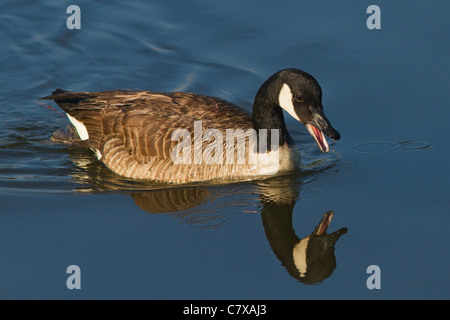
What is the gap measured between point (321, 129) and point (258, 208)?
1.36 m

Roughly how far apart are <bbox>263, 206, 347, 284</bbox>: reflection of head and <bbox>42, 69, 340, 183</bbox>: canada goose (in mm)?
1174

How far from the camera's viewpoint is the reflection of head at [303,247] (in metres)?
8.45

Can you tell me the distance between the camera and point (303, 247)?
902 centimetres

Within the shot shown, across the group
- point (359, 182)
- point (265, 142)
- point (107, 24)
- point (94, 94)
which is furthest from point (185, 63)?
point (359, 182)

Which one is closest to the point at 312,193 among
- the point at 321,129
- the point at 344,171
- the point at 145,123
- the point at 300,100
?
the point at 344,171

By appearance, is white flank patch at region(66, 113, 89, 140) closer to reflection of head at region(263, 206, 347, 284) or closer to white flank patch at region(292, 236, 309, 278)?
reflection of head at region(263, 206, 347, 284)

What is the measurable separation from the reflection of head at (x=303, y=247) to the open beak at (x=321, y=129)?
0.99 metres

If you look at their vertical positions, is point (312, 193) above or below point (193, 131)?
below

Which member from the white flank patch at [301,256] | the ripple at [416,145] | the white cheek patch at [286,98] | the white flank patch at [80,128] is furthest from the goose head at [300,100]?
the white flank patch at [80,128]

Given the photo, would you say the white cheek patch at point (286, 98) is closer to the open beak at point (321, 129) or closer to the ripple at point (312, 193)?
the open beak at point (321, 129)

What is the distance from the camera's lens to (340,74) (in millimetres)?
13484

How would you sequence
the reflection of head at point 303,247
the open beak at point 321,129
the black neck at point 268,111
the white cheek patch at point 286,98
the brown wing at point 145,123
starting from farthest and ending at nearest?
the brown wing at point 145,123 → the black neck at point 268,111 → the white cheek patch at point 286,98 → the open beak at point 321,129 → the reflection of head at point 303,247

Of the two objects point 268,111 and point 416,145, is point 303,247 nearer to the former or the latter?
point 268,111

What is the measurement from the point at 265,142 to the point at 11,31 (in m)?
7.17
